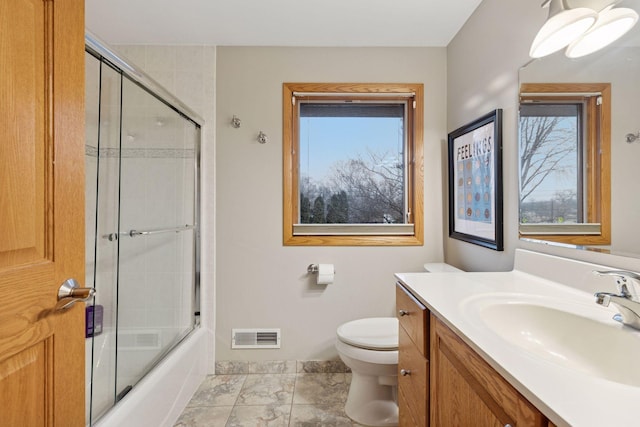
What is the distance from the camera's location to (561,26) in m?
1.01

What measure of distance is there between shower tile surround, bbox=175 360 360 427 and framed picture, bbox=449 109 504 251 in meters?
1.21

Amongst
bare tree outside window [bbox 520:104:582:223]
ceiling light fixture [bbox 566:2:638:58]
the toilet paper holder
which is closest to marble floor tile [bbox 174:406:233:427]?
the toilet paper holder

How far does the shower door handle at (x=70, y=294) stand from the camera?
678mm

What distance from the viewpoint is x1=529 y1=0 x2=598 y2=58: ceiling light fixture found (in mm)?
951

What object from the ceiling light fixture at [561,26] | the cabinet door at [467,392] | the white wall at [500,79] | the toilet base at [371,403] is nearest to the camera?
the cabinet door at [467,392]

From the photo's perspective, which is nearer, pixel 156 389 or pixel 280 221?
pixel 156 389

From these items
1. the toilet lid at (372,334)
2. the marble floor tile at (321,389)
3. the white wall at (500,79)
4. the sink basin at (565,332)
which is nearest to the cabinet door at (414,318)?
the sink basin at (565,332)

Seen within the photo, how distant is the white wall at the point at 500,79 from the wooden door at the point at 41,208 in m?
1.53

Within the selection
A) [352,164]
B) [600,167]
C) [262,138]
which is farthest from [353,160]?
[600,167]

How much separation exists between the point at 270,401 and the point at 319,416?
32 cm

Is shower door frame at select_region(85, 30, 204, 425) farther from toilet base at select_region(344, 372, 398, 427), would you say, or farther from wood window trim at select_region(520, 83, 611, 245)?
wood window trim at select_region(520, 83, 611, 245)

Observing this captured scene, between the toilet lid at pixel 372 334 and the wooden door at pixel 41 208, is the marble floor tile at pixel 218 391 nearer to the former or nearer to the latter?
the toilet lid at pixel 372 334

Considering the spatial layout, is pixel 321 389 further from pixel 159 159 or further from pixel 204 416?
pixel 159 159

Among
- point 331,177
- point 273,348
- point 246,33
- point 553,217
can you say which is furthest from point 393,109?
point 273,348
